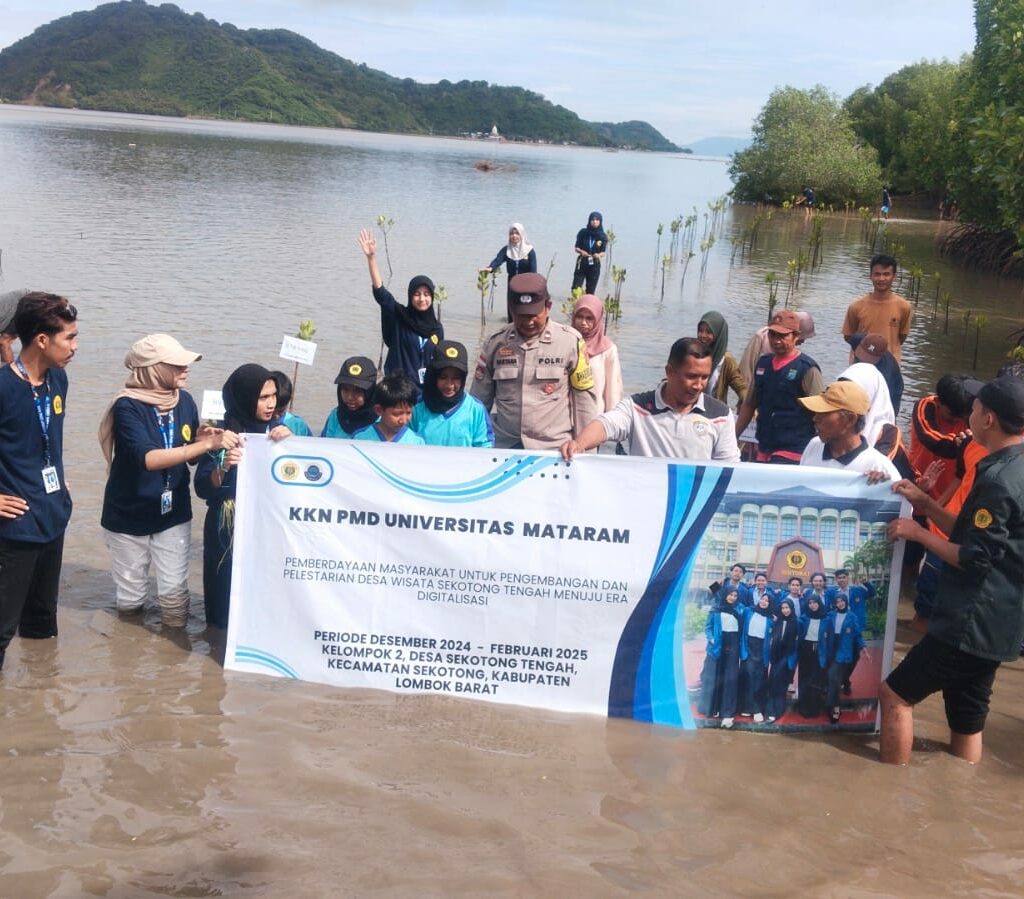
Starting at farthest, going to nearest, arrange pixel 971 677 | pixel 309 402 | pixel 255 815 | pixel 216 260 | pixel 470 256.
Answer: pixel 470 256, pixel 216 260, pixel 309 402, pixel 971 677, pixel 255 815

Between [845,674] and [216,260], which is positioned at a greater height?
[216,260]

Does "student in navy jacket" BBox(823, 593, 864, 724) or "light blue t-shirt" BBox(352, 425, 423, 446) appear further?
"light blue t-shirt" BBox(352, 425, 423, 446)

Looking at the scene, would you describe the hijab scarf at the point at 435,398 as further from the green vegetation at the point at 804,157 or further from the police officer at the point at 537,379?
the green vegetation at the point at 804,157

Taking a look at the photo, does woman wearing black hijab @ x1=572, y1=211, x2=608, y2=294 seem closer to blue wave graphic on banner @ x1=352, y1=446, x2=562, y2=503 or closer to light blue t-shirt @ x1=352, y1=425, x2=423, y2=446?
light blue t-shirt @ x1=352, y1=425, x2=423, y2=446

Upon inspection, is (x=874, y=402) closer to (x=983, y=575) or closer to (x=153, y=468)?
(x=983, y=575)

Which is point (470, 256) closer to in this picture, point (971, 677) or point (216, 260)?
point (216, 260)

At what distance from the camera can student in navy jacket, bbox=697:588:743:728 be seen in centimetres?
433

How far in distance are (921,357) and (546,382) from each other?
11.3 m

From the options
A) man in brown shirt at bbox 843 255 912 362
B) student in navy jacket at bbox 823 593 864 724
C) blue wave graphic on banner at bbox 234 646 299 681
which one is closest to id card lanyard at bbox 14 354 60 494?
blue wave graphic on banner at bbox 234 646 299 681

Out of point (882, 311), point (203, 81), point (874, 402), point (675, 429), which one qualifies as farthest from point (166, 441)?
point (203, 81)

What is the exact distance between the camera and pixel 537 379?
5406 mm

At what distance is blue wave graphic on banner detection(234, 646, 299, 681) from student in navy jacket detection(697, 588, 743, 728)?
185 cm

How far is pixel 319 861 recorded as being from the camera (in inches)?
133

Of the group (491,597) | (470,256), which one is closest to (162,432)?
(491,597)
